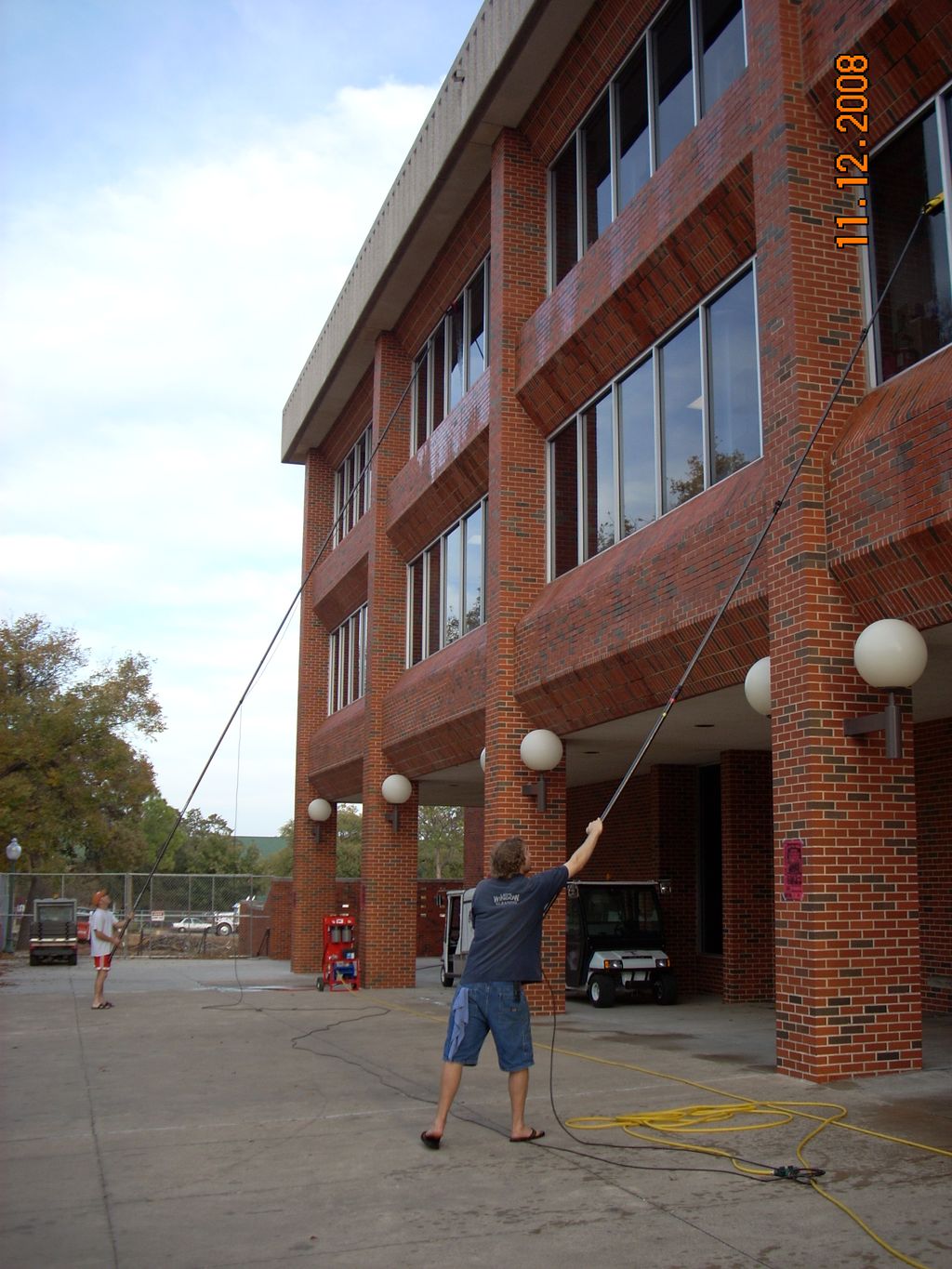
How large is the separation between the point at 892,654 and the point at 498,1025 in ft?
13.3

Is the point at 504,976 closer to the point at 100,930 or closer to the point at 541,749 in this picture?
the point at 541,749

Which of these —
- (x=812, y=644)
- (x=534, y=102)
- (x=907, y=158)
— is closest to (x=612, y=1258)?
(x=812, y=644)

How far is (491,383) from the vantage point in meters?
16.5

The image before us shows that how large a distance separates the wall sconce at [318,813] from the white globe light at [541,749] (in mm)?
12699

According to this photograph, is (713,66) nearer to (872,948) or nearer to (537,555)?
(537,555)

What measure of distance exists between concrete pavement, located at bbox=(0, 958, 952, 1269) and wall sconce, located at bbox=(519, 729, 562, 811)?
3.95 meters

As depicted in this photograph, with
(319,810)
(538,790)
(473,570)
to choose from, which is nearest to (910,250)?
(538,790)

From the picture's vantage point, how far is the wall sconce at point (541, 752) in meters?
15.0

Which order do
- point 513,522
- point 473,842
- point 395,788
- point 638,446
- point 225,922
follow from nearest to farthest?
point 638,446 → point 513,522 → point 395,788 → point 473,842 → point 225,922

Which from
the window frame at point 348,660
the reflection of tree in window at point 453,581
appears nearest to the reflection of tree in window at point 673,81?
the reflection of tree in window at point 453,581

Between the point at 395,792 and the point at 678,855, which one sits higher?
the point at 395,792

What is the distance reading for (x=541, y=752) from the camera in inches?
592

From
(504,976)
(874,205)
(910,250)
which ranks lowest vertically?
(504,976)

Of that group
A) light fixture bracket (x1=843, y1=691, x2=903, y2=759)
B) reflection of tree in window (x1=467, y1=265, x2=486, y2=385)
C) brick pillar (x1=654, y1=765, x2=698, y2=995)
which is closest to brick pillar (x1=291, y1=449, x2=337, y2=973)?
brick pillar (x1=654, y1=765, x2=698, y2=995)
